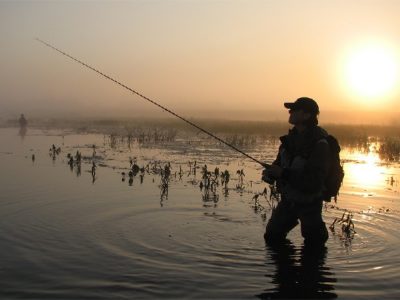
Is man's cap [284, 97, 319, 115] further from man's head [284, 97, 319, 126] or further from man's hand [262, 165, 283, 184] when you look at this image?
man's hand [262, 165, 283, 184]

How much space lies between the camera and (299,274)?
7.33 metres

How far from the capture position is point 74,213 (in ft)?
34.8

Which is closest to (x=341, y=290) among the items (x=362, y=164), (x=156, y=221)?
(x=156, y=221)

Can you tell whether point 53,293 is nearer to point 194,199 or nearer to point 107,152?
point 194,199

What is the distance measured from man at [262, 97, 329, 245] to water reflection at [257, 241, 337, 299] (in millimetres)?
304

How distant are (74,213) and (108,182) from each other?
4282 mm

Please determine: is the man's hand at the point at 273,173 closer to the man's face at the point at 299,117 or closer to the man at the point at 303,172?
the man at the point at 303,172

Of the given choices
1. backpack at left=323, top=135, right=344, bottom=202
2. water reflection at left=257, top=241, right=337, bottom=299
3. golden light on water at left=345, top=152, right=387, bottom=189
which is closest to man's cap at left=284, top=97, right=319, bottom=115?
backpack at left=323, top=135, right=344, bottom=202

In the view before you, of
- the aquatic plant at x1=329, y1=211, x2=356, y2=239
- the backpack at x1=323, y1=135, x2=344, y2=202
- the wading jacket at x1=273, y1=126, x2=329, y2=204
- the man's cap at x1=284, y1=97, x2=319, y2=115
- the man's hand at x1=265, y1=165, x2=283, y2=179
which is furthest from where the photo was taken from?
the aquatic plant at x1=329, y1=211, x2=356, y2=239

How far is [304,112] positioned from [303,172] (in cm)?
96

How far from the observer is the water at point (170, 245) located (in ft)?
21.8

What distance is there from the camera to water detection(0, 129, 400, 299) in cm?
664

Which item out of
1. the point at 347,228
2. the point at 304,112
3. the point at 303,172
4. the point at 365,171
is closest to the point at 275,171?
the point at 303,172

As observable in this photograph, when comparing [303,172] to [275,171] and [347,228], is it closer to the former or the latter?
[275,171]
